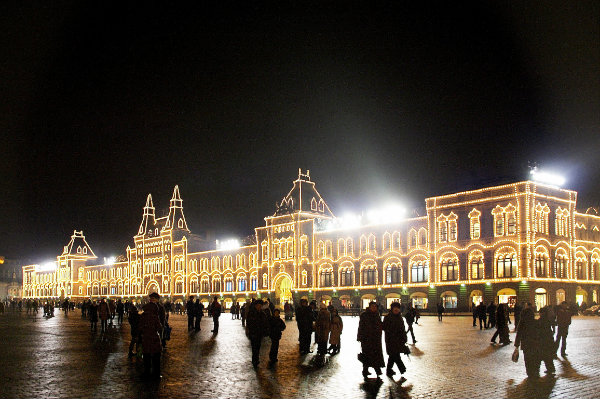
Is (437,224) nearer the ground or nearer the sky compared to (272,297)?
nearer the sky

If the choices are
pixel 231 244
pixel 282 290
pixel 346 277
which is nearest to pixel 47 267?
pixel 231 244

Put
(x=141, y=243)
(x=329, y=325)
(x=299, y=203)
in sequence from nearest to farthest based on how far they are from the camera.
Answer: (x=329, y=325), (x=299, y=203), (x=141, y=243)

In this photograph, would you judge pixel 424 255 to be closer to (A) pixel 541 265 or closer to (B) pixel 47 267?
(A) pixel 541 265

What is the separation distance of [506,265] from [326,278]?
25322 millimetres

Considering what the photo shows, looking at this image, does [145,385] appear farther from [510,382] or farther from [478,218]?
[478,218]

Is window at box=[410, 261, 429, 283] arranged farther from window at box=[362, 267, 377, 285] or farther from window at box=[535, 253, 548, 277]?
window at box=[535, 253, 548, 277]

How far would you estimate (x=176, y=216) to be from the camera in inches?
4528

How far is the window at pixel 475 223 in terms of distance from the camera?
6125cm

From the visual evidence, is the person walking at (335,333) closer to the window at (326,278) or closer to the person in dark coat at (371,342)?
the person in dark coat at (371,342)

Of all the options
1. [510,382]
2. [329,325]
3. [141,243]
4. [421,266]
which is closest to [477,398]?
[510,382]

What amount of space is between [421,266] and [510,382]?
175 feet

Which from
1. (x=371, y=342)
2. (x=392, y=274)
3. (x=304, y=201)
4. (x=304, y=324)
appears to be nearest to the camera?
(x=371, y=342)

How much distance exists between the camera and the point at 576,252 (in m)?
63.1

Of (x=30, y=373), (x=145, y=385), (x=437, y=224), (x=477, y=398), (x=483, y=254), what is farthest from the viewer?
(x=437, y=224)
